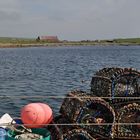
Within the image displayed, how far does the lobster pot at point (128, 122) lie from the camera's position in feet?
32.7

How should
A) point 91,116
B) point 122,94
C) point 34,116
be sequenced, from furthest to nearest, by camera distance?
point 122,94, point 91,116, point 34,116

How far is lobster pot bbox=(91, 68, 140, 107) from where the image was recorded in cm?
1095

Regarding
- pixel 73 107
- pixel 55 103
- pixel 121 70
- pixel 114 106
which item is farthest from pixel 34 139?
pixel 55 103

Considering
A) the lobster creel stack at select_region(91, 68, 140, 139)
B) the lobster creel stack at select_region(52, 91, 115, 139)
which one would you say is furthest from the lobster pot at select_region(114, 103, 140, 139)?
the lobster creel stack at select_region(52, 91, 115, 139)

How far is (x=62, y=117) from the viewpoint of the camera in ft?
36.2

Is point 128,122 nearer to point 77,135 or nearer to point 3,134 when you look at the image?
point 77,135

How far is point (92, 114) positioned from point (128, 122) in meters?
0.94

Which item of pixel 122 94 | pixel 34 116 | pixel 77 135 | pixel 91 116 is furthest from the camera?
pixel 122 94

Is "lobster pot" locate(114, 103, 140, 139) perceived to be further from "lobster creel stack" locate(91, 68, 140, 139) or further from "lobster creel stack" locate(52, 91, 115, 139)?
"lobster creel stack" locate(52, 91, 115, 139)

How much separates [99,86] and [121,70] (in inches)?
30.6

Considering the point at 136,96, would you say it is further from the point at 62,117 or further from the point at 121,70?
the point at 62,117

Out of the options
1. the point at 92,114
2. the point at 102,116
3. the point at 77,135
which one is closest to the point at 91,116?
the point at 92,114

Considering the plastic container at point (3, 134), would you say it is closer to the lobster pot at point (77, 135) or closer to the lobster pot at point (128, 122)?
the lobster pot at point (77, 135)

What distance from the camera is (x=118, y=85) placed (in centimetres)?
1130
